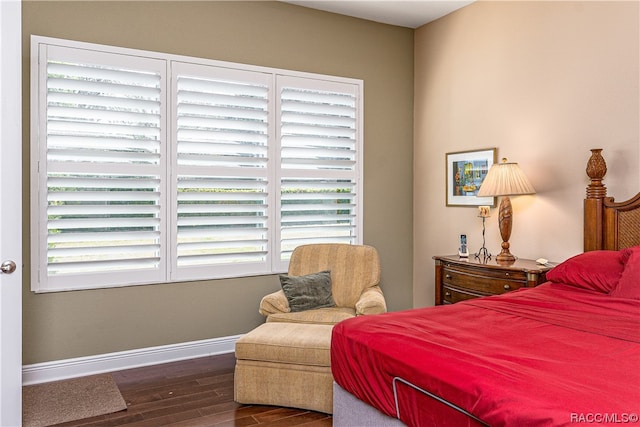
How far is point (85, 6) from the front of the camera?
3.69m

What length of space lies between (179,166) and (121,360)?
61.9 inches

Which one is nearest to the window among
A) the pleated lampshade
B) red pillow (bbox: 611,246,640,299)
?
the pleated lampshade

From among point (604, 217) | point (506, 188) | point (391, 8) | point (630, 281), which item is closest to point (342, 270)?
point (506, 188)

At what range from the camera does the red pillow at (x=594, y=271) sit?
9.31ft

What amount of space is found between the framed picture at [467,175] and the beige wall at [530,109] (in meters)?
0.08

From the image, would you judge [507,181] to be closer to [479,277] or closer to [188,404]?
[479,277]

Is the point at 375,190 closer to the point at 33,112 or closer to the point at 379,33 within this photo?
the point at 379,33

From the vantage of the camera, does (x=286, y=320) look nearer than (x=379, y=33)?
Yes

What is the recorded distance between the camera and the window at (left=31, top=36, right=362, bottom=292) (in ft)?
11.8

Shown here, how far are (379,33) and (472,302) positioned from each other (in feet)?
10.4

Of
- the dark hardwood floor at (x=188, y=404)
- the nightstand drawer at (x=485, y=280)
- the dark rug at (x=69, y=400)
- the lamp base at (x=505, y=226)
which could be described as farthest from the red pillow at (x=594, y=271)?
the dark rug at (x=69, y=400)

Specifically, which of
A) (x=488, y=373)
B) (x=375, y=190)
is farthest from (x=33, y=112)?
(x=488, y=373)

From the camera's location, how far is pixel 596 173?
3.36 metres

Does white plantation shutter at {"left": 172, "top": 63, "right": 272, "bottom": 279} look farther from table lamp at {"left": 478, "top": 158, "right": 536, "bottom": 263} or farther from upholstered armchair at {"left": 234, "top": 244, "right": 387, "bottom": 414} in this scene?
table lamp at {"left": 478, "top": 158, "right": 536, "bottom": 263}
